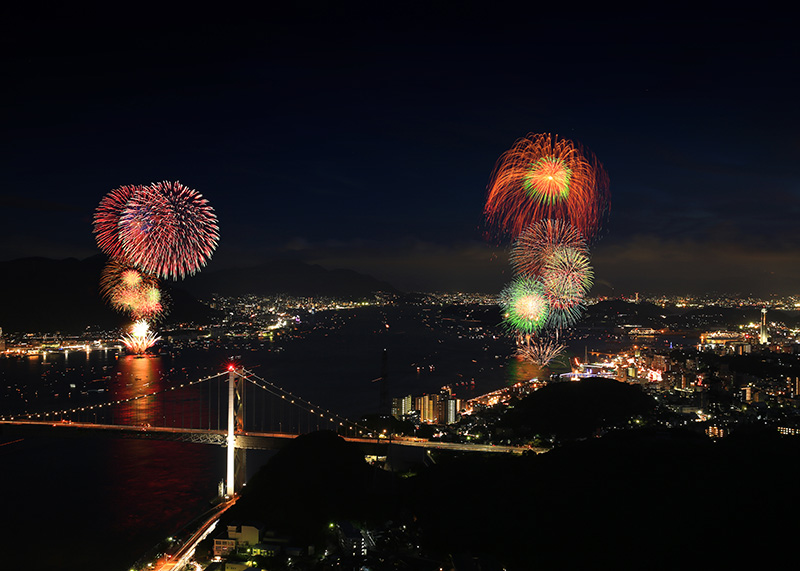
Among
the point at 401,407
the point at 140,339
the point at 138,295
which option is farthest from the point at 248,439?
the point at 140,339

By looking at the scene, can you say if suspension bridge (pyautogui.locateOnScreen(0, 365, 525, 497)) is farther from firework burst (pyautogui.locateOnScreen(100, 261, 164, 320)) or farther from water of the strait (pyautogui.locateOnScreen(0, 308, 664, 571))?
firework burst (pyautogui.locateOnScreen(100, 261, 164, 320))

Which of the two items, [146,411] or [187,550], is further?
[146,411]

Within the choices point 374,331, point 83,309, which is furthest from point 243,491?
point 374,331

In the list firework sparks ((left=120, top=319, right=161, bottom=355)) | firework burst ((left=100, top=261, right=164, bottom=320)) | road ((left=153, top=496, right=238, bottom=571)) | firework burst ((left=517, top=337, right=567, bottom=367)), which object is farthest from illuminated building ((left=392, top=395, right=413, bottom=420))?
firework sparks ((left=120, top=319, right=161, bottom=355))

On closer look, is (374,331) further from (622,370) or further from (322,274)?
(322,274)

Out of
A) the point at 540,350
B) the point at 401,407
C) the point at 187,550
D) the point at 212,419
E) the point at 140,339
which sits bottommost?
the point at 187,550

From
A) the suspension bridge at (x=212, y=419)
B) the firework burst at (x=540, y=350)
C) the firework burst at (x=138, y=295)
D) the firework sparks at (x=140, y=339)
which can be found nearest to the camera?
the suspension bridge at (x=212, y=419)

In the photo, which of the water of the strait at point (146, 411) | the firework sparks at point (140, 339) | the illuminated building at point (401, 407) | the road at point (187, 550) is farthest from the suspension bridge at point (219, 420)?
the firework sparks at point (140, 339)

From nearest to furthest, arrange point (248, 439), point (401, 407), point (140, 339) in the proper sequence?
point (248, 439) → point (401, 407) → point (140, 339)

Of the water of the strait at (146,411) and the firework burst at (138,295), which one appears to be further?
the firework burst at (138,295)

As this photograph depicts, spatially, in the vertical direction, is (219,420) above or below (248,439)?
below

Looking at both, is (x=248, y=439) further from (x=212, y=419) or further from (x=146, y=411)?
(x=146, y=411)

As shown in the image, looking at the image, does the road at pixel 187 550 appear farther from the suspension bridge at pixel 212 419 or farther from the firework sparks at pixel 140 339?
the firework sparks at pixel 140 339
